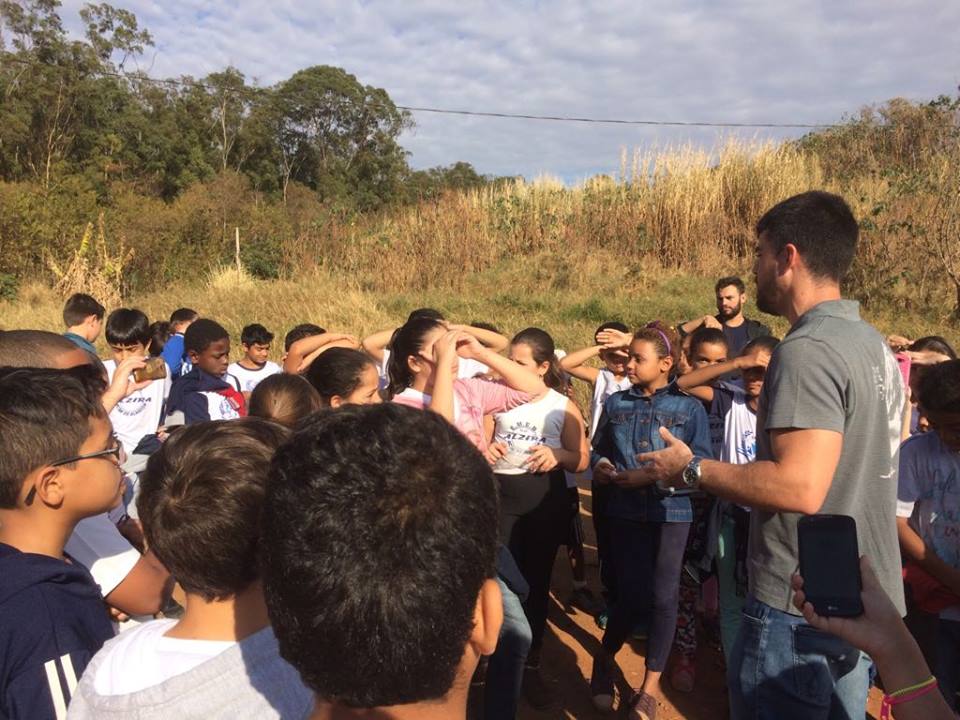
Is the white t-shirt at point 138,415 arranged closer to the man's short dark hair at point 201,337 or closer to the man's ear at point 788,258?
the man's short dark hair at point 201,337

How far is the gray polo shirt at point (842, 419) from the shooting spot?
1901mm

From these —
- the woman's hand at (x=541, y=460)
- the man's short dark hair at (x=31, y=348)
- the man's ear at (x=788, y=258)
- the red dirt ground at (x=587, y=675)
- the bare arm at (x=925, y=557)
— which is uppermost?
the man's ear at (x=788, y=258)

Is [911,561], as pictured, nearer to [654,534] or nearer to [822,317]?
[654,534]

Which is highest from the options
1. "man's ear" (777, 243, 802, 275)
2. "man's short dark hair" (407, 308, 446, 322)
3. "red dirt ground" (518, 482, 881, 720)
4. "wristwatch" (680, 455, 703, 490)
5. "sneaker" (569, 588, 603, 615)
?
"man's ear" (777, 243, 802, 275)

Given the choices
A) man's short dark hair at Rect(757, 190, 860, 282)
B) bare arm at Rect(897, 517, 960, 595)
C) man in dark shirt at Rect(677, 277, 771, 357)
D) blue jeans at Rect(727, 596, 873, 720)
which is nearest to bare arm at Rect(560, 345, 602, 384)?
man in dark shirt at Rect(677, 277, 771, 357)

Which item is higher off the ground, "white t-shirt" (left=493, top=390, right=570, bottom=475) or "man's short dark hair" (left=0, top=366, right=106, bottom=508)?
"man's short dark hair" (left=0, top=366, right=106, bottom=508)

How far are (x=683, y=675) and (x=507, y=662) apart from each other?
1.49 meters

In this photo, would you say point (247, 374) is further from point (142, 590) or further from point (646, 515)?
point (142, 590)

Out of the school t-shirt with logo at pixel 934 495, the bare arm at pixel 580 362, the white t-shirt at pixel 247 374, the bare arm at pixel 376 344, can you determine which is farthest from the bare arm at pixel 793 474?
the white t-shirt at pixel 247 374

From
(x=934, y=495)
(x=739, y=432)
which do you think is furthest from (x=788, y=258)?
(x=739, y=432)

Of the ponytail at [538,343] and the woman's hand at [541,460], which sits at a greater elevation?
the ponytail at [538,343]

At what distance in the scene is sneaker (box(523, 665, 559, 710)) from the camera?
3627mm

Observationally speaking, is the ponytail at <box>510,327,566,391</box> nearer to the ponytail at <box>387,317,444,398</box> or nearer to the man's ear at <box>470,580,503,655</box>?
the ponytail at <box>387,317,444,398</box>

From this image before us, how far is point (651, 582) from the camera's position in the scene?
136 inches
